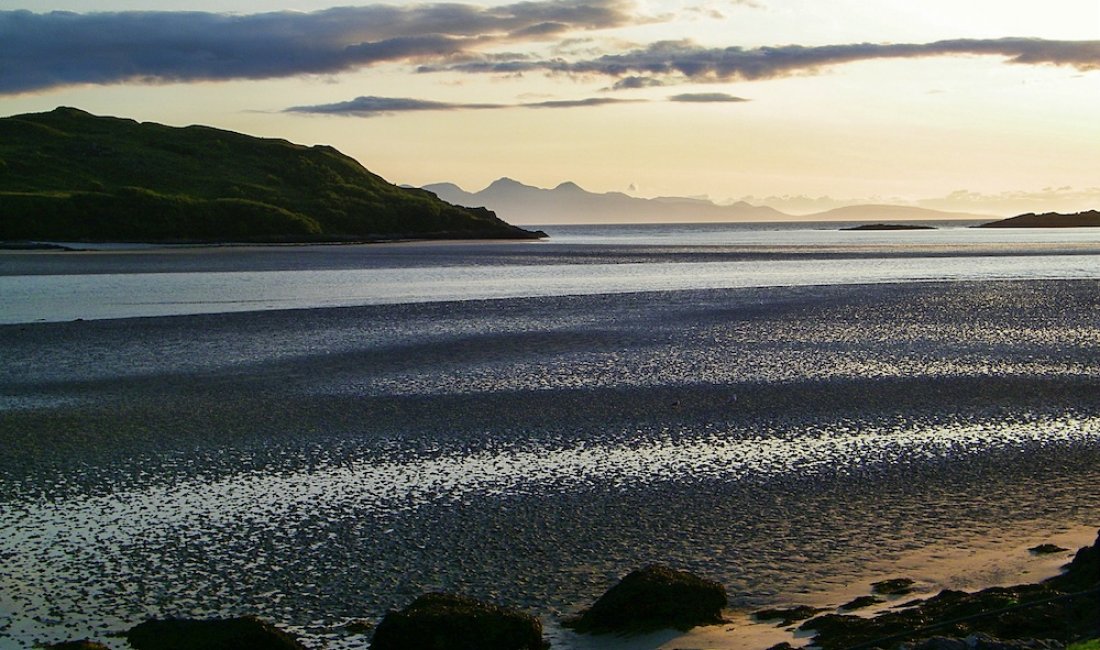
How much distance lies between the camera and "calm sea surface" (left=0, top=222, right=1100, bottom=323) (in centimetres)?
4762

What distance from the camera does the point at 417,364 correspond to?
1129 inches

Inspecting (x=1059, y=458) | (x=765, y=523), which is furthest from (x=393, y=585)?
(x=1059, y=458)

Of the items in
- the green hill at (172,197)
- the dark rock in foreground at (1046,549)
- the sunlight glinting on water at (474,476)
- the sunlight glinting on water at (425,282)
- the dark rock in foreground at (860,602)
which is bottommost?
the sunlight glinting on water at (474,476)

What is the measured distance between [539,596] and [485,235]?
6012 inches

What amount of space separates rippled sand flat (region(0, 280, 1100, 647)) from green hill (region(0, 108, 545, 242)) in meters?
106

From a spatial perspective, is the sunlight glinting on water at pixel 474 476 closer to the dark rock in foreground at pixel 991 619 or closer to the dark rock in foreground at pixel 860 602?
the dark rock in foreground at pixel 860 602

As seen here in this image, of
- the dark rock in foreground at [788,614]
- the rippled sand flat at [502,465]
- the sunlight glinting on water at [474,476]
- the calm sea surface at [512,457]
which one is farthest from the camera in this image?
the sunlight glinting on water at [474,476]

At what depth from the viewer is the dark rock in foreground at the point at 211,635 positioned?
9281 millimetres

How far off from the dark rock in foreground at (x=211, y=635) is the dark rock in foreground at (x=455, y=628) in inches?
33.6

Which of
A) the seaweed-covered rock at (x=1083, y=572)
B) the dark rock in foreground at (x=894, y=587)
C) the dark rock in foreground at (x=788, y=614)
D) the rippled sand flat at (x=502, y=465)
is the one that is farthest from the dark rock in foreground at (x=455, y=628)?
the seaweed-covered rock at (x=1083, y=572)

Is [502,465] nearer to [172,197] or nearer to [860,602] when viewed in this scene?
[860,602]

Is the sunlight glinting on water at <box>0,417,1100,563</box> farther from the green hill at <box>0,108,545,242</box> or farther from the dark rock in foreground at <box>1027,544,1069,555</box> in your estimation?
the green hill at <box>0,108,545,242</box>

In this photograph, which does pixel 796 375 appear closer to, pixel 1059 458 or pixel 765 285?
pixel 1059 458

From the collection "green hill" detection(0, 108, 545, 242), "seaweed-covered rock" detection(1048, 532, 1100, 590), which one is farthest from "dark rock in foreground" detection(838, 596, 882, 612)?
"green hill" detection(0, 108, 545, 242)
